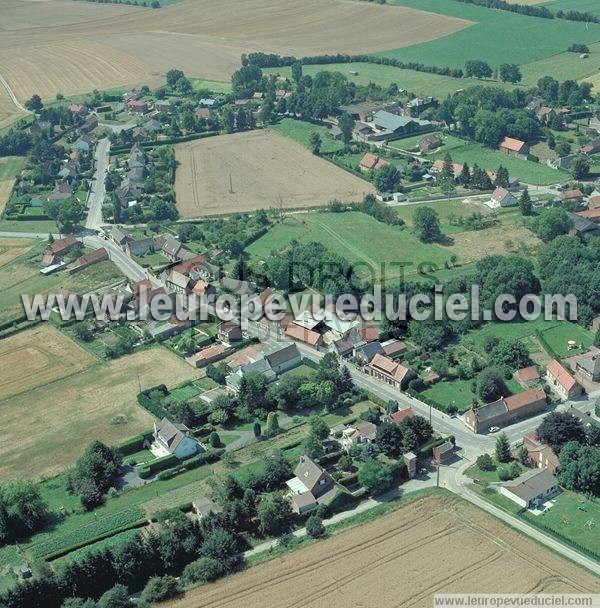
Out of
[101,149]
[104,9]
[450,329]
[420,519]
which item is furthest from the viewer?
[104,9]

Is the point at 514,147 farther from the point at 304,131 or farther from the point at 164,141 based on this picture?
the point at 164,141

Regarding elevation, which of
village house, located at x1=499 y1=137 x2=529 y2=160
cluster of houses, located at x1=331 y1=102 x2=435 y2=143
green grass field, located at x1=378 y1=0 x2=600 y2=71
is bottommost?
village house, located at x1=499 y1=137 x2=529 y2=160

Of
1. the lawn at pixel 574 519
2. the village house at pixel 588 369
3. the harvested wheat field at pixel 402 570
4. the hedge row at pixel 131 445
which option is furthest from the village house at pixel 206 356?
the lawn at pixel 574 519

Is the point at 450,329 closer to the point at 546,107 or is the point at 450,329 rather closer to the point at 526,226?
the point at 526,226

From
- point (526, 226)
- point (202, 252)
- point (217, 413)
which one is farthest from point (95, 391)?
point (526, 226)

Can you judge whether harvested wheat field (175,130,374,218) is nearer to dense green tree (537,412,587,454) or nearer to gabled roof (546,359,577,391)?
gabled roof (546,359,577,391)

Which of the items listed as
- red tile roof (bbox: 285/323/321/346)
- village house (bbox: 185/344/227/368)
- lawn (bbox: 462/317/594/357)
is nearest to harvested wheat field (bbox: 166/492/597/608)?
lawn (bbox: 462/317/594/357)

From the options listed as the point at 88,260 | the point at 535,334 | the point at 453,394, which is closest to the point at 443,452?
the point at 453,394
